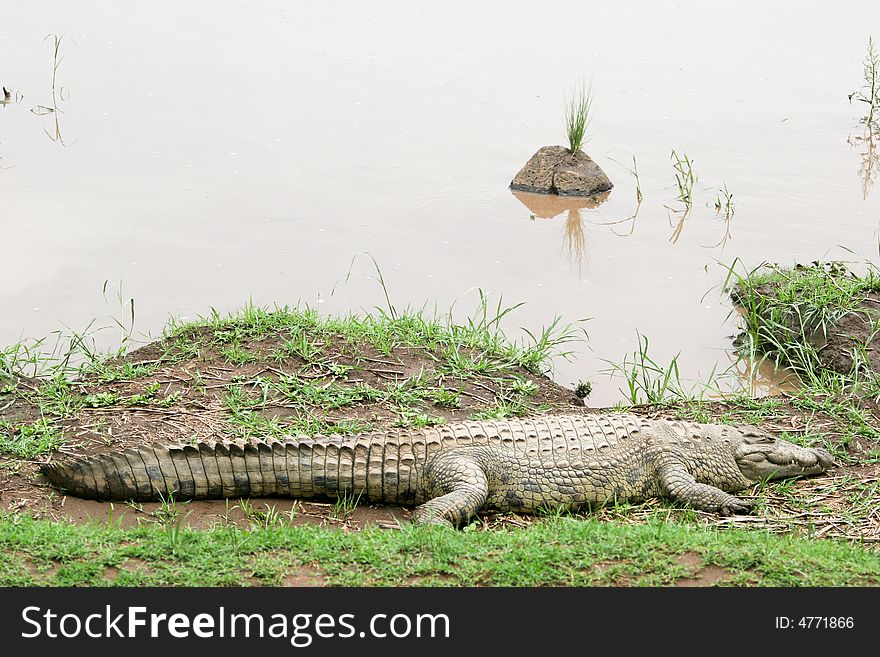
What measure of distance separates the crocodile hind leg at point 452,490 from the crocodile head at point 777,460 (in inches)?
58.2

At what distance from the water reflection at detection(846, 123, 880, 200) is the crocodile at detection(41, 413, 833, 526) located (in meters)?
6.85

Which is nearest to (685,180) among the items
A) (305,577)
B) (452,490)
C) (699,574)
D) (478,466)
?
(478,466)

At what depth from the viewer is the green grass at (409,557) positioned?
14.0 ft

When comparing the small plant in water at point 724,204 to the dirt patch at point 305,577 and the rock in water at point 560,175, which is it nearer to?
the rock in water at point 560,175

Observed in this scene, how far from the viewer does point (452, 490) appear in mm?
5480

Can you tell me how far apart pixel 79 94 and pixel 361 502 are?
9.94 metres

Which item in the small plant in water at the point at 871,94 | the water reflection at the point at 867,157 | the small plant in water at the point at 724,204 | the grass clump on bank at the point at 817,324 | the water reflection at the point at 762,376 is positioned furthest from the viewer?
the small plant in water at the point at 871,94

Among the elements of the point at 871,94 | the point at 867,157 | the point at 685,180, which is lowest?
the point at 685,180

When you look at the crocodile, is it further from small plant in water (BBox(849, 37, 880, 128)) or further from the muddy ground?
small plant in water (BBox(849, 37, 880, 128))

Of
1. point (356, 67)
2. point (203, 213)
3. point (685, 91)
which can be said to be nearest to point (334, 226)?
point (203, 213)

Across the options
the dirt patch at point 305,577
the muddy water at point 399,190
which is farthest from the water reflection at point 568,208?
the dirt patch at point 305,577

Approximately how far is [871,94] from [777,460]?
997 cm

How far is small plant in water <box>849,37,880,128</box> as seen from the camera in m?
13.5

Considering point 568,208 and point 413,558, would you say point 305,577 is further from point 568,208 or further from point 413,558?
point 568,208
